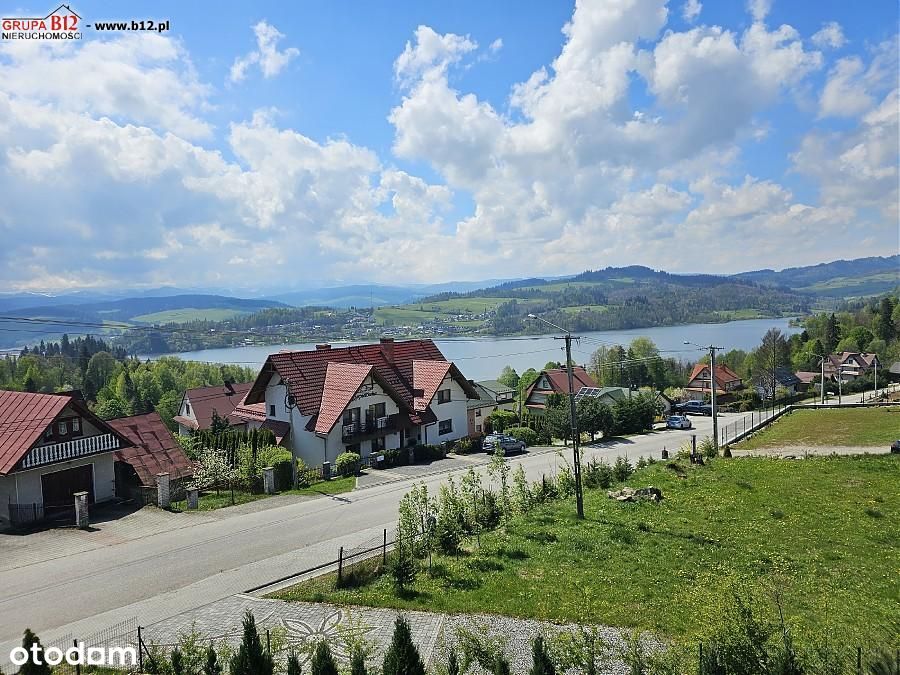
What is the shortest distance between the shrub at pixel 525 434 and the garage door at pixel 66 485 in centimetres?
2338

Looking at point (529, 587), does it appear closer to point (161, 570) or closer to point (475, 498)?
point (475, 498)

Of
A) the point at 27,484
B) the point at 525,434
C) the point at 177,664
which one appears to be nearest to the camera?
the point at 177,664

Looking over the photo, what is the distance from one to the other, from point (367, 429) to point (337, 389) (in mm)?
2694

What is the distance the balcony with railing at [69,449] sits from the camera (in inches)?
730

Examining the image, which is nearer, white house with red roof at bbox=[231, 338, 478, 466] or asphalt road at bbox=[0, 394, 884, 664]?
asphalt road at bbox=[0, 394, 884, 664]

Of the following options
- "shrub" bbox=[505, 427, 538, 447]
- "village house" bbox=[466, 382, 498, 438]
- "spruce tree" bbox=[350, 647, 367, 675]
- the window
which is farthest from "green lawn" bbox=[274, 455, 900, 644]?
"village house" bbox=[466, 382, 498, 438]

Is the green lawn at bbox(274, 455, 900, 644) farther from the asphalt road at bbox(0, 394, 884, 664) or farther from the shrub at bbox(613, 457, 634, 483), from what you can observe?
the shrub at bbox(613, 457, 634, 483)

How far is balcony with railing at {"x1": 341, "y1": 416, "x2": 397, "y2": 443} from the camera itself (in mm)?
29422

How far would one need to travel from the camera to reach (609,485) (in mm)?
20844

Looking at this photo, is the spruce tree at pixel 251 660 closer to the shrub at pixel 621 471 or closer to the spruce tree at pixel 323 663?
the spruce tree at pixel 323 663

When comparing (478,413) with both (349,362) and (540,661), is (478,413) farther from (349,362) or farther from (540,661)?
(540,661)

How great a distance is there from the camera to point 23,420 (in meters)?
19.4

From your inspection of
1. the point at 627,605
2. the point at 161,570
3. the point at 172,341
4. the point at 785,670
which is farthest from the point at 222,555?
the point at 172,341

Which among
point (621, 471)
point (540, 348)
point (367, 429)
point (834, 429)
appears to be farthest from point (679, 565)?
point (540, 348)
